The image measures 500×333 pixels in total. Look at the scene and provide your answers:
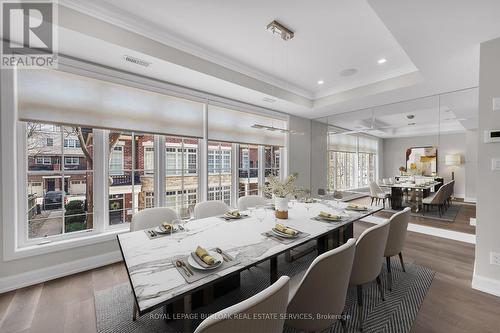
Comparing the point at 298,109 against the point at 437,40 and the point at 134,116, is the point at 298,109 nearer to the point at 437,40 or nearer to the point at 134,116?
the point at 437,40

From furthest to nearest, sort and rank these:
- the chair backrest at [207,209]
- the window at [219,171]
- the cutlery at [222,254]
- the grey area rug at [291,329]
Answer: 1. the window at [219,171]
2. the chair backrest at [207,209]
3. the grey area rug at [291,329]
4. the cutlery at [222,254]

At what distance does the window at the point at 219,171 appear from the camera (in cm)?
389

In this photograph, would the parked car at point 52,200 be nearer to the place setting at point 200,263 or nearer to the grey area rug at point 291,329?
the grey area rug at point 291,329

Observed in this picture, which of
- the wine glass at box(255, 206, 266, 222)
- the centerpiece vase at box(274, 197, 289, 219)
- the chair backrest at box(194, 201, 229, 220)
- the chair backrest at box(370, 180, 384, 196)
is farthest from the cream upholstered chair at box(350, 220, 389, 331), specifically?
the chair backrest at box(370, 180, 384, 196)

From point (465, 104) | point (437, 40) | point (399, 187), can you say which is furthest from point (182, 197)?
point (465, 104)

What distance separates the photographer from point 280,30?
2332mm

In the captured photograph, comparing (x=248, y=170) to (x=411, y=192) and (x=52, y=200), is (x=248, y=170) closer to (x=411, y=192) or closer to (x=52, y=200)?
(x=52, y=200)

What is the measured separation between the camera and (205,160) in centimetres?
372

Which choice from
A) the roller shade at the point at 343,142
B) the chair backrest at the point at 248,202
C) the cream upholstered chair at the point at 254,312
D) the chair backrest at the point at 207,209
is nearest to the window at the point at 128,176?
the chair backrest at the point at 207,209

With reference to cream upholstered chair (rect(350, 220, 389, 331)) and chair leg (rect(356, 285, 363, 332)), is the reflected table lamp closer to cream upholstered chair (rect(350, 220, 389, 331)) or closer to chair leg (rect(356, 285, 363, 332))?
cream upholstered chair (rect(350, 220, 389, 331))

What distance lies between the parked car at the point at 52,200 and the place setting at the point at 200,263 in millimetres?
2340

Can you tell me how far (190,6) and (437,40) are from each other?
8.26 feet

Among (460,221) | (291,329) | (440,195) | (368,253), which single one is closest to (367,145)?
(440,195)

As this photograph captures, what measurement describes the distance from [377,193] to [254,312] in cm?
477
